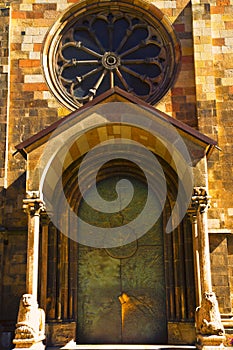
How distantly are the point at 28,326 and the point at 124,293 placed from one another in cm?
361

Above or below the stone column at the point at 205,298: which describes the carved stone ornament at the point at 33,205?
above

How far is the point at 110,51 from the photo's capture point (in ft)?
52.9

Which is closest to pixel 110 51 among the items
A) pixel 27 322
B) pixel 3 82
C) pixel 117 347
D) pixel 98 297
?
pixel 3 82

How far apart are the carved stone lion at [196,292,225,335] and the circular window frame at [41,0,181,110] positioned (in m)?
6.40

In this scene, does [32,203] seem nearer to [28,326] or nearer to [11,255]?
[11,255]

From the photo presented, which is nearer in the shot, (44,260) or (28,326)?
(28,326)

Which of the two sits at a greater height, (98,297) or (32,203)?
(32,203)

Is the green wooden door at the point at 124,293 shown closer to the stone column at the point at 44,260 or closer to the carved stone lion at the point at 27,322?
Result: the stone column at the point at 44,260

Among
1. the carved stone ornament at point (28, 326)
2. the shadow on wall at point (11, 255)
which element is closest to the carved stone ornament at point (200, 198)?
the carved stone ornament at point (28, 326)

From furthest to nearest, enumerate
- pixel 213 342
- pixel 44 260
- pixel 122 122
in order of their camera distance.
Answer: pixel 44 260
pixel 122 122
pixel 213 342

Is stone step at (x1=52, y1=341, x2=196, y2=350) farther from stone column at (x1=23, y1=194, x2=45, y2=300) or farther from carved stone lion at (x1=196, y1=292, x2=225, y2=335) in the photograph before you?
stone column at (x1=23, y1=194, x2=45, y2=300)

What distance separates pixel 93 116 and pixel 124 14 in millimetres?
5235

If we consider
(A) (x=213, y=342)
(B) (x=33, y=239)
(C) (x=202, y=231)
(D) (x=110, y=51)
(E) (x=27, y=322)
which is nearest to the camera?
(A) (x=213, y=342)

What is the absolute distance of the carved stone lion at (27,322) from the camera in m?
11.6
